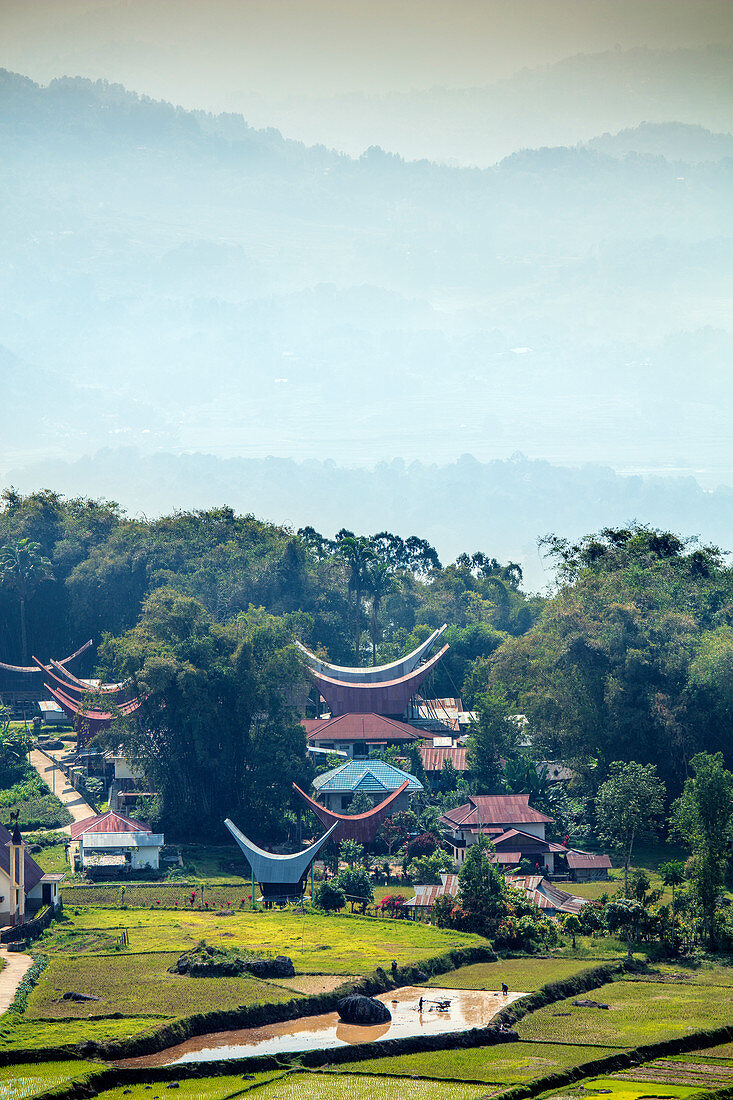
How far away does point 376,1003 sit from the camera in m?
36.8

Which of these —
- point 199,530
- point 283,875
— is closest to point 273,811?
point 283,875

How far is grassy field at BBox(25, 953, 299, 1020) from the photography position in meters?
35.3

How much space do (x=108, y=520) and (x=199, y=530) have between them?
691cm

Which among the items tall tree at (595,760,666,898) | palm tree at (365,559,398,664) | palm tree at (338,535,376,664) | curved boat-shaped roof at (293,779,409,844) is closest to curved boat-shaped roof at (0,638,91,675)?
palm tree at (338,535,376,664)

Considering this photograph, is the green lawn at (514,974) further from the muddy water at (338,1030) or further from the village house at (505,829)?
the village house at (505,829)

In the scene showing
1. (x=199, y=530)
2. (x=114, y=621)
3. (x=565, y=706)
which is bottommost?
(x=565, y=706)

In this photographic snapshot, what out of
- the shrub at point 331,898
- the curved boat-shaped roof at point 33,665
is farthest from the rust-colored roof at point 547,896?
the curved boat-shaped roof at point 33,665

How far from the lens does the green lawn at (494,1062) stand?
32031 mm

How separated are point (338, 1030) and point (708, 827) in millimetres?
17304

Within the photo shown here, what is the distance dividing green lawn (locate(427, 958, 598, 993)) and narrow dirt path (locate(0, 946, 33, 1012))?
39.8ft

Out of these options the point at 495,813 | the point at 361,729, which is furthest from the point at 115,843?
the point at 361,729

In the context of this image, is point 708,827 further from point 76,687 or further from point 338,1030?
point 76,687

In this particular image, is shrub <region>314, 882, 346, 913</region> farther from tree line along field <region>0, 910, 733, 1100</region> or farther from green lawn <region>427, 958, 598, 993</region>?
green lawn <region>427, 958, 598, 993</region>

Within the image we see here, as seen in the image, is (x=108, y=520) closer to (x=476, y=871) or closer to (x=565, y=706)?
(x=565, y=706)
